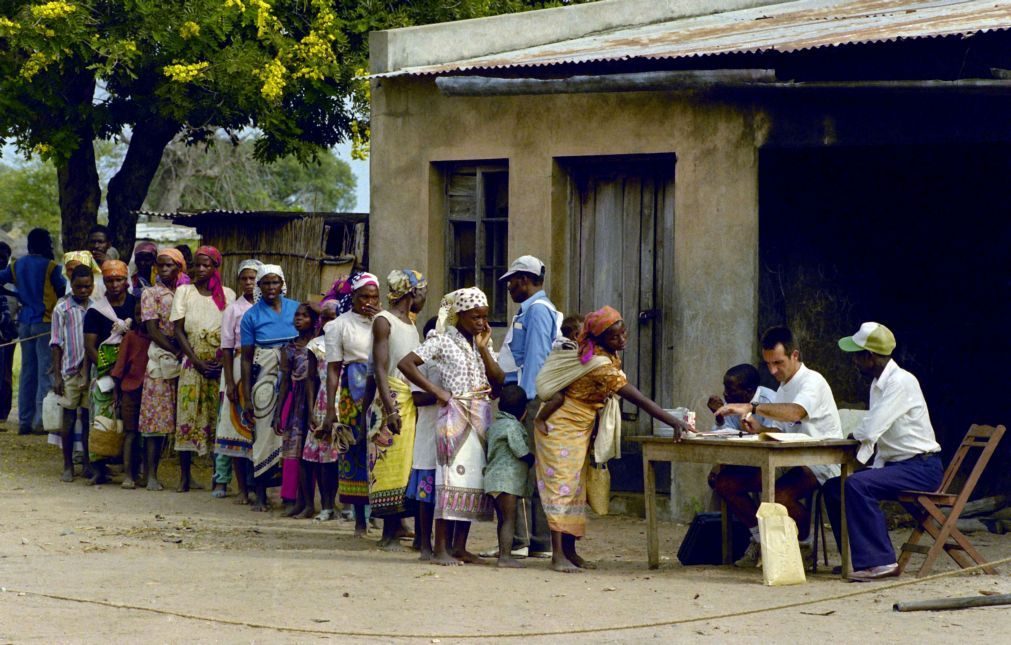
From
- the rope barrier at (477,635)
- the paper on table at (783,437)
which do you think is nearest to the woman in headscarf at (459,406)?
the paper on table at (783,437)

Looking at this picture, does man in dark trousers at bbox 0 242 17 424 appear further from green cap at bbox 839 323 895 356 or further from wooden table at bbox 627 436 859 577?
green cap at bbox 839 323 895 356

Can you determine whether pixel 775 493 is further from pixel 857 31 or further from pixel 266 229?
pixel 266 229

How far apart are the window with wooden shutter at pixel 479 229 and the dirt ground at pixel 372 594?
7.86ft

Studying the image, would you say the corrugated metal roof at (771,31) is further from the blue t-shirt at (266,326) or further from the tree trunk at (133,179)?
the tree trunk at (133,179)

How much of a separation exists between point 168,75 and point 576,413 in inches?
333

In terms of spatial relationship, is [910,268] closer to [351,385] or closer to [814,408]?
[814,408]

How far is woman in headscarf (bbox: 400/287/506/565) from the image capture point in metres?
8.88

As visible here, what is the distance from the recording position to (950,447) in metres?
12.0

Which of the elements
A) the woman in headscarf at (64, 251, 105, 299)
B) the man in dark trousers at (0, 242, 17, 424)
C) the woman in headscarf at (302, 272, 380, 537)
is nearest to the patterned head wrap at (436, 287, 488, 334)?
the woman in headscarf at (302, 272, 380, 537)

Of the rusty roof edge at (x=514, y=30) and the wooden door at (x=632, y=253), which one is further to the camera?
the rusty roof edge at (x=514, y=30)

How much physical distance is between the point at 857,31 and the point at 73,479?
6931mm

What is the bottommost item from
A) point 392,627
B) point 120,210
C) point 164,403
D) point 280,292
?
point 392,627

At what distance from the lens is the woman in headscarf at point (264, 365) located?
37.0 ft

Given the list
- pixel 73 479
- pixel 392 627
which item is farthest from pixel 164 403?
pixel 392 627
